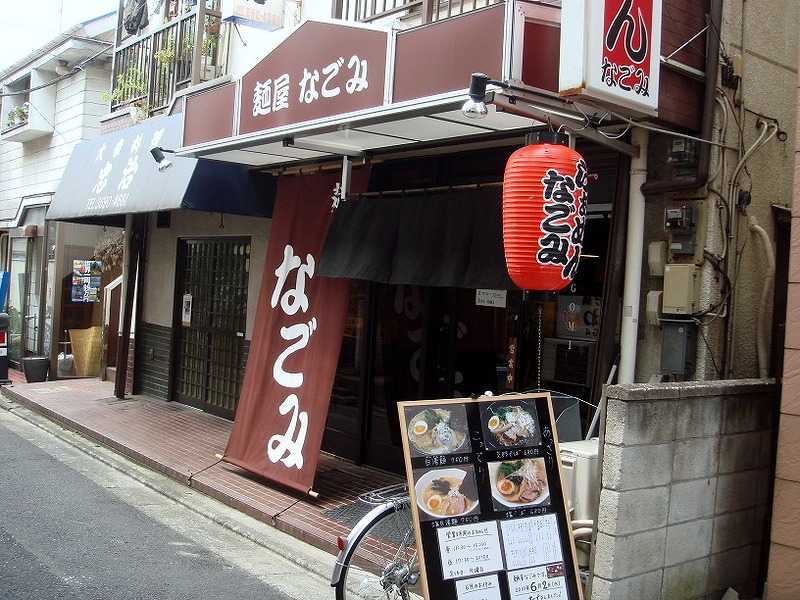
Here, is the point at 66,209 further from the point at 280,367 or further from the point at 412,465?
the point at 412,465

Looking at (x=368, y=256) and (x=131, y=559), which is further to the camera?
(x=368, y=256)

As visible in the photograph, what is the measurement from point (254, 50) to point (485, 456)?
26.6 feet

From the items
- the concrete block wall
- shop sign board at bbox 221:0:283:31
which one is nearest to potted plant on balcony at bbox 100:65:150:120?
shop sign board at bbox 221:0:283:31

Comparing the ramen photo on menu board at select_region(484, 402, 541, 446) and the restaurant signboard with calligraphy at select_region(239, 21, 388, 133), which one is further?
the restaurant signboard with calligraphy at select_region(239, 21, 388, 133)

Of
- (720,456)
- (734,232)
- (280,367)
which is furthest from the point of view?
(280,367)

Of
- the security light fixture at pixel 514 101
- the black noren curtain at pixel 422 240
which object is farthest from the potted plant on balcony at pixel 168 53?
the security light fixture at pixel 514 101

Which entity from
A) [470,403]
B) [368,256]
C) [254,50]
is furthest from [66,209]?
[470,403]

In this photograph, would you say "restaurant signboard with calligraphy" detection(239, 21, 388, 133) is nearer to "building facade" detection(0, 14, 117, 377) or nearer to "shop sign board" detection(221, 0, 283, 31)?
"shop sign board" detection(221, 0, 283, 31)

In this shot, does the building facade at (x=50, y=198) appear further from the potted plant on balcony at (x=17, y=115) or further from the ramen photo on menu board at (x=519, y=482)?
the ramen photo on menu board at (x=519, y=482)

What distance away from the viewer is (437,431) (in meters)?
4.62

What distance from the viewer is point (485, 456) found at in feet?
15.5

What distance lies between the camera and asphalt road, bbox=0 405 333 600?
19.0ft

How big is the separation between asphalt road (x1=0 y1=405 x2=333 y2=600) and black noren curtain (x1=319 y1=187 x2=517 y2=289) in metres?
2.60

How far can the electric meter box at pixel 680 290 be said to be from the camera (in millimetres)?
5883
